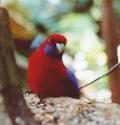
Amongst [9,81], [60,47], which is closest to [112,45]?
[60,47]

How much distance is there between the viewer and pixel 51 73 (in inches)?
47.9

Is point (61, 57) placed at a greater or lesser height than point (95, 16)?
lesser

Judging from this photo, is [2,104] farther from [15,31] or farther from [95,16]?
[95,16]

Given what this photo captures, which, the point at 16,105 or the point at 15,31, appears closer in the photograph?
the point at 16,105

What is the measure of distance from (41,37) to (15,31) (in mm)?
75

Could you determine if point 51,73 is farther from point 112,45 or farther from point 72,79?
point 112,45

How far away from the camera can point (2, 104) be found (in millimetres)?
1016

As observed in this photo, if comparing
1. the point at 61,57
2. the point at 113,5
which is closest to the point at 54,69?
the point at 61,57

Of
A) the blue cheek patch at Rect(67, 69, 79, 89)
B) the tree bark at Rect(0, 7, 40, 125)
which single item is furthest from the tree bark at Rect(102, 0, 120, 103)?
the tree bark at Rect(0, 7, 40, 125)

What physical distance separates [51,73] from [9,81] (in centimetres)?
23

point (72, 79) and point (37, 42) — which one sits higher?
point (37, 42)

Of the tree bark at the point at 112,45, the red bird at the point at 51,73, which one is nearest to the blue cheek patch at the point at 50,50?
the red bird at the point at 51,73

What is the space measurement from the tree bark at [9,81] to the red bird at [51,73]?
146 millimetres

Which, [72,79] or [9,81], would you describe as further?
[72,79]
